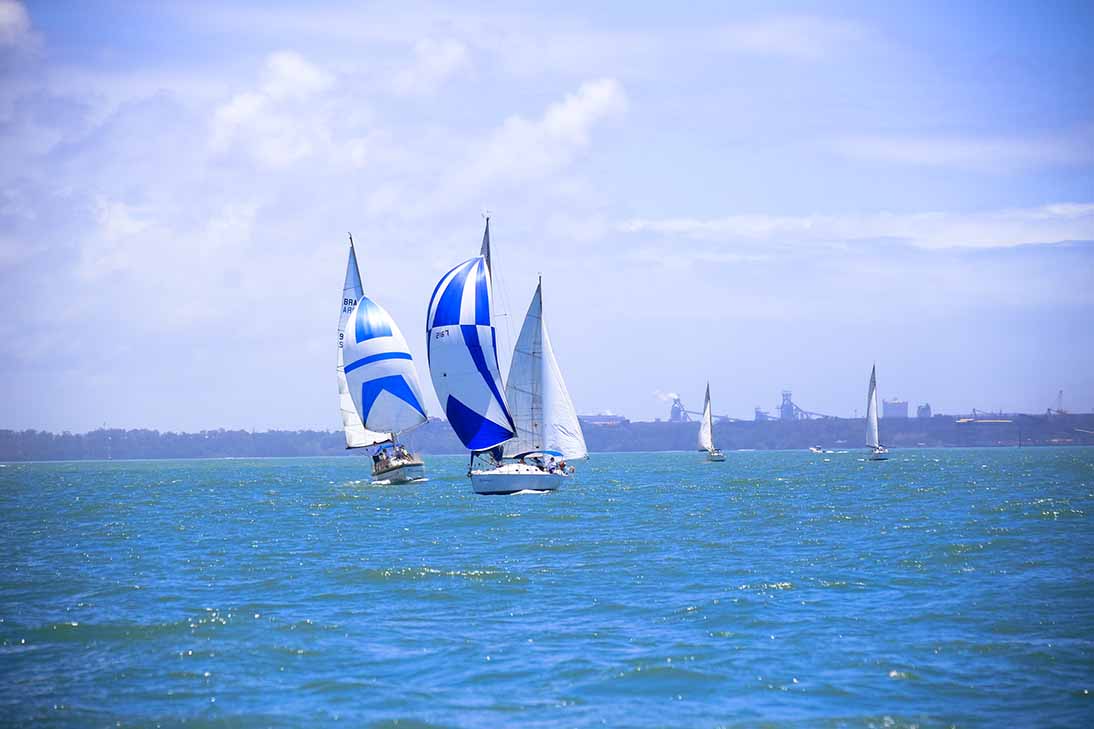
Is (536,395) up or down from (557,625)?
up

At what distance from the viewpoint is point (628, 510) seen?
4572cm

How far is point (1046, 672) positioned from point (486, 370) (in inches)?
1422

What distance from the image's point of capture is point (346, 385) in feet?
225

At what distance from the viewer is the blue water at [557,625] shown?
1462 centimetres

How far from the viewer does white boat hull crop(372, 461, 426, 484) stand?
2608 inches

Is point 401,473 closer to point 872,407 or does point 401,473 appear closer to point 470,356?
point 470,356

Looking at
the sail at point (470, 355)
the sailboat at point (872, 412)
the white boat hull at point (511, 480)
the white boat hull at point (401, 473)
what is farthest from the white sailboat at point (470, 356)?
the sailboat at point (872, 412)

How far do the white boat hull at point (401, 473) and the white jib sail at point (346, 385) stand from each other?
7.91 feet

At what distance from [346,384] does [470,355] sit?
19.9 m

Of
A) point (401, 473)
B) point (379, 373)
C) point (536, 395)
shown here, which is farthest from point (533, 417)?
A: point (401, 473)

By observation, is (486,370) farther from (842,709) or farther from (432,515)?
(842,709)

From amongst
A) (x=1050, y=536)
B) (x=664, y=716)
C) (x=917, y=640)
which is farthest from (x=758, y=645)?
(x=1050, y=536)

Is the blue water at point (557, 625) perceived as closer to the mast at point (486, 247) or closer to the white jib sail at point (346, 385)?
the mast at point (486, 247)

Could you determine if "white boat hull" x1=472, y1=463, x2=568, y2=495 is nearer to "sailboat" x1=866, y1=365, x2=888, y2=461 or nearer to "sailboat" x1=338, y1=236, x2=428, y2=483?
"sailboat" x1=338, y1=236, x2=428, y2=483
